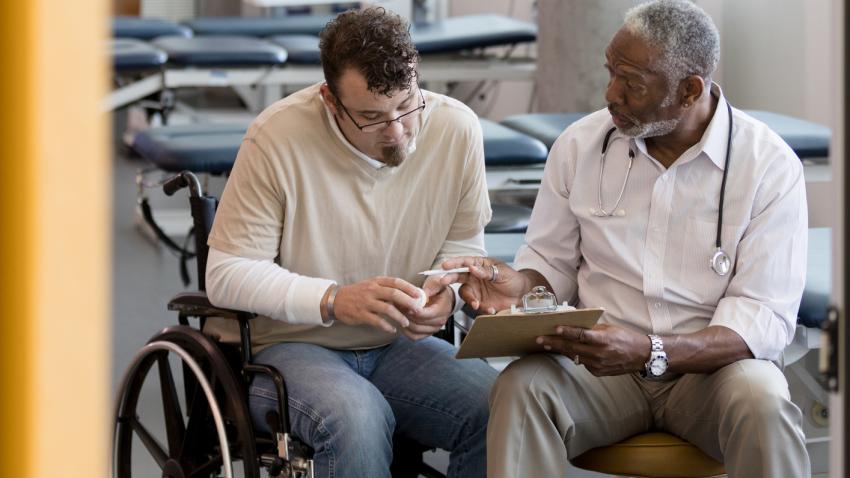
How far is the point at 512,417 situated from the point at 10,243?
1.79m

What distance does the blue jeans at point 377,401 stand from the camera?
2131 millimetres

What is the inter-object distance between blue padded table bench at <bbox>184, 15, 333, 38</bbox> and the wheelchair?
5.35 m

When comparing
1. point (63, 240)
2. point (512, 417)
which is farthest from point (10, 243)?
point (512, 417)

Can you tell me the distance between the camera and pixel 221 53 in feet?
20.8

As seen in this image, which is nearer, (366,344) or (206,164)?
(366,344)

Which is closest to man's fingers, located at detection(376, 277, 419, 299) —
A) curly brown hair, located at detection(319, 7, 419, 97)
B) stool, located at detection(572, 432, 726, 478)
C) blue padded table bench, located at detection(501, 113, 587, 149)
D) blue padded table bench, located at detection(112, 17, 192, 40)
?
curly brown hair, located at detection(319, 7, 419, 97)

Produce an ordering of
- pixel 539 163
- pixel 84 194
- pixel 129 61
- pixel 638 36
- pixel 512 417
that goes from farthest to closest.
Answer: pixel 129 61
pixel 539 163
pixel 638 36
pixel 512 417
pixel 84 194

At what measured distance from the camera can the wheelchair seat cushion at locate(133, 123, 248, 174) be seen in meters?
4.39

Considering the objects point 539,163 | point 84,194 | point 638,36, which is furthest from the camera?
point 539,163

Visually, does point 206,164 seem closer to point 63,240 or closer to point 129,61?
point 129,61

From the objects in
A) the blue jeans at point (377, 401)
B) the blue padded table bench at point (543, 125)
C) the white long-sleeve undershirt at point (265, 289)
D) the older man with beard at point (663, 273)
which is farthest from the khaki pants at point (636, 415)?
the blue padded table bench at point (543, 125)

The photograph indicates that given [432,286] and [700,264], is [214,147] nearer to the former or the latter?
[432,286]

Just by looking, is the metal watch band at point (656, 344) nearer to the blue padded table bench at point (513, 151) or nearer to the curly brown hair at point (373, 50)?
the curly brown hair at point (373, 50)

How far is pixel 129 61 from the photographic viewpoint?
617 centimetres
